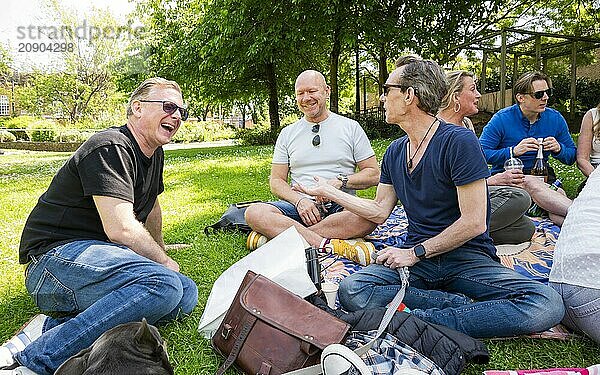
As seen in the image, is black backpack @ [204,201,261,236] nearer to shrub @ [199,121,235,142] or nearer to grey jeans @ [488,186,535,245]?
grey jeans @ [488,186,535,245]

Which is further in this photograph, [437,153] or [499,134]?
[499,134]

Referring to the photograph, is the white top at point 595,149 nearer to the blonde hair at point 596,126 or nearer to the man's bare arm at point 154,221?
the blonde hair at point 596,126

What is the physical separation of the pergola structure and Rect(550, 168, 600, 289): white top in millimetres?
13282

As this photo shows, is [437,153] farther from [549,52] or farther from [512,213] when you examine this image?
[549,52]

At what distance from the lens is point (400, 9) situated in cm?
1958

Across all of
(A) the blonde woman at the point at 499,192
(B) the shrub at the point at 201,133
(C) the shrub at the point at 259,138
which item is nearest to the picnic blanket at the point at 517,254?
(A) the blonde woman at the point at 499,192

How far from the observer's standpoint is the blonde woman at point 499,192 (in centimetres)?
461

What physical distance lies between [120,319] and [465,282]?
6.78ft

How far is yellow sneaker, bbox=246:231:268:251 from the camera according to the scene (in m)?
5.06

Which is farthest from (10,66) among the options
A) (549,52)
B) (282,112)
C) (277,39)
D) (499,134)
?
(499,134)

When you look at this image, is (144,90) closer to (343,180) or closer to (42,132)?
(343,180)

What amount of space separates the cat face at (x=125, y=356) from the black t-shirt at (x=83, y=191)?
1.15m

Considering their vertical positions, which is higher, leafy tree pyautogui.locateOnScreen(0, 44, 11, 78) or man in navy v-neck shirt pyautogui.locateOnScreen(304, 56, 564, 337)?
leafy tree pyautogui.locateOnScreen(0, 44, 11, 78)

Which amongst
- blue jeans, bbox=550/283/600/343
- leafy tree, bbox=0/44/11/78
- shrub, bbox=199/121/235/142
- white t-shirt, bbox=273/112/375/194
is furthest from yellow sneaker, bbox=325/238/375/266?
leafy tree, bbox=0/44/11/78
